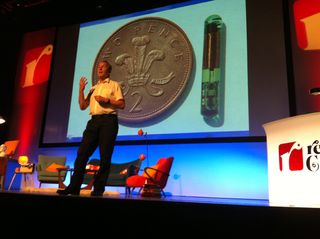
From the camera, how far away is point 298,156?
7.68 ft

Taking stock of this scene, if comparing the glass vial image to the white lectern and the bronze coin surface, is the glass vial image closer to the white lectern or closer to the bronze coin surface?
the bronze coin surface

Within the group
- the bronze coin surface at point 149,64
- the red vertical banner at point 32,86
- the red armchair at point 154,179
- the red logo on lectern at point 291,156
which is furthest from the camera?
the red vertical banner at point 32,86

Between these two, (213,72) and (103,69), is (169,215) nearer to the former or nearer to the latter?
(103,69)

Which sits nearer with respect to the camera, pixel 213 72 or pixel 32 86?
pixel 213 72

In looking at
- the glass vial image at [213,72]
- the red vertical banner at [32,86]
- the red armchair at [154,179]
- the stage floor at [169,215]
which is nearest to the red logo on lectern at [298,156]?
the stage floor at [169,215]

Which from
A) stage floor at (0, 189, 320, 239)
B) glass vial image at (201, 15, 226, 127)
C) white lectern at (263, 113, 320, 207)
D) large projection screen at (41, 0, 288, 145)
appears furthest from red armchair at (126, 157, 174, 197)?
stage floor at (0, 189, 320, 239)

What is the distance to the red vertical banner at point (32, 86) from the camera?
6480 millimetres

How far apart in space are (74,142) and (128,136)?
3.19 ft

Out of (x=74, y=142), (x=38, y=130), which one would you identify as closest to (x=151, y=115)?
(x=74, y=142)

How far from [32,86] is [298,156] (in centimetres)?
570

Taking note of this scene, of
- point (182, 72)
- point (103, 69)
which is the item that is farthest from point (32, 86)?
point (103, 69)

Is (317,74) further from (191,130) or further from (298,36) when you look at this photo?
(191,130)

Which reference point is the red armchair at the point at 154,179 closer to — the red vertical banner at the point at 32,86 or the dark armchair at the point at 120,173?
the dark armchair at the point at 120,173

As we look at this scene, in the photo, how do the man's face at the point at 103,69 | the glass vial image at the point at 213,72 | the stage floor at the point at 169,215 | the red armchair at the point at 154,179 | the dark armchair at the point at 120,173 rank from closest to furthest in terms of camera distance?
1. the stage floor at the point at 169,215
2. the man's face at the point at 103,69
3. the red armchair at the point at 154,179
4. the glass vial image at the point at 213,72
5. the dark armchair at the point at 120,173
